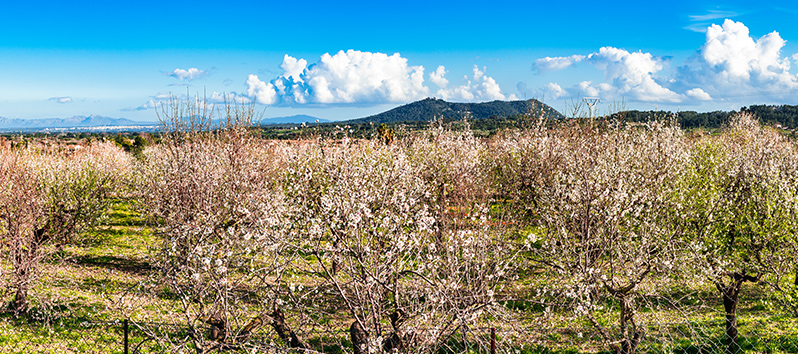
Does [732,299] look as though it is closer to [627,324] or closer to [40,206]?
[627,324]

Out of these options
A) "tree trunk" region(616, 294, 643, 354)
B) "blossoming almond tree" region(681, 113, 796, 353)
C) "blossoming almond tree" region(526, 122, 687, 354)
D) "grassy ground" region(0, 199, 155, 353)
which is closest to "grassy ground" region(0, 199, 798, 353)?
"grassy ground" region(0, 199, 155, 353)

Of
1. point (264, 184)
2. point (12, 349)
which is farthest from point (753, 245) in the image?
point (12, 349)

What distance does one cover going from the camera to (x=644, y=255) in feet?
35.7

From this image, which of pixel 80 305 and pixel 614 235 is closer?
pixel 614 235

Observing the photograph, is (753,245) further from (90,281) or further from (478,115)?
(478,115)

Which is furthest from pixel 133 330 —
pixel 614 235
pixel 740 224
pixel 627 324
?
pixel 740 224

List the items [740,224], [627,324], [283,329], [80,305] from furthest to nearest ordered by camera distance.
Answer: [80,305] < [740,224] < [627,324] < [283,329]

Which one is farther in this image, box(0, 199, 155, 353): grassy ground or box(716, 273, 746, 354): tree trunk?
box(0, 199, 155, 353): grassy ground

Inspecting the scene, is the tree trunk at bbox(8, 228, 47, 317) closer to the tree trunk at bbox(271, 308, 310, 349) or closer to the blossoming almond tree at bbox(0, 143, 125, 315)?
the blossoming almond tree at bbox(0, 143, 125, 315)

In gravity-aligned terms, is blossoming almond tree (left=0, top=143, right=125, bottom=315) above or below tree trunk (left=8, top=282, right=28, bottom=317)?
above

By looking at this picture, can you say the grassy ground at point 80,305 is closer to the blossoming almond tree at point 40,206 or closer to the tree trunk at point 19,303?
the tree trunk at point 19,303

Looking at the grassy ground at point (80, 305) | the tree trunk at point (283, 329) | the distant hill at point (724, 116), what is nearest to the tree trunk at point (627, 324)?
the tree trunk at point (283, 329)

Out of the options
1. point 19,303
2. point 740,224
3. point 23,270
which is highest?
point 740,224

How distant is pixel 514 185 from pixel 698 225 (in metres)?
8.69
